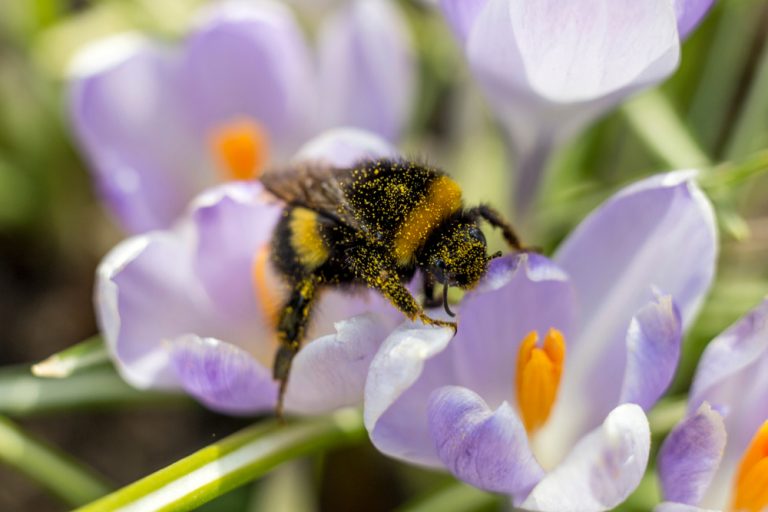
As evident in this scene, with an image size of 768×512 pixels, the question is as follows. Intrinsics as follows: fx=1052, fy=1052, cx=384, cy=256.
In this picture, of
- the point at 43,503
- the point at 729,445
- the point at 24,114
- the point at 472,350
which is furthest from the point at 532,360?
the point at 24,114

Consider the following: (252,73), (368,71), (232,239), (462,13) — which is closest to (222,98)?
(252,73)

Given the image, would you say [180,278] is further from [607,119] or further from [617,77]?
[607,119]

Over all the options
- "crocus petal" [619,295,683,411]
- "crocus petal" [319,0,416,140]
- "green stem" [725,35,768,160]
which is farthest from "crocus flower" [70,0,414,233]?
"crocus petal" [619,295,683,411]

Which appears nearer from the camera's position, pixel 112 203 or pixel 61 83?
pixel 112 203

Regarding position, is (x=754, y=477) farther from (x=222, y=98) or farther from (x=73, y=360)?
(x=222, y=98)

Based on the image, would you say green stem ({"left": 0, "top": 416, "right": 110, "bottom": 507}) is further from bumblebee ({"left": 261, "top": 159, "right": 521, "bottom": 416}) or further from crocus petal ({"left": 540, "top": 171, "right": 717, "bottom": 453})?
crocus petal ({"left": 540, "top": 171, "right": 717, "bottom": 453})
